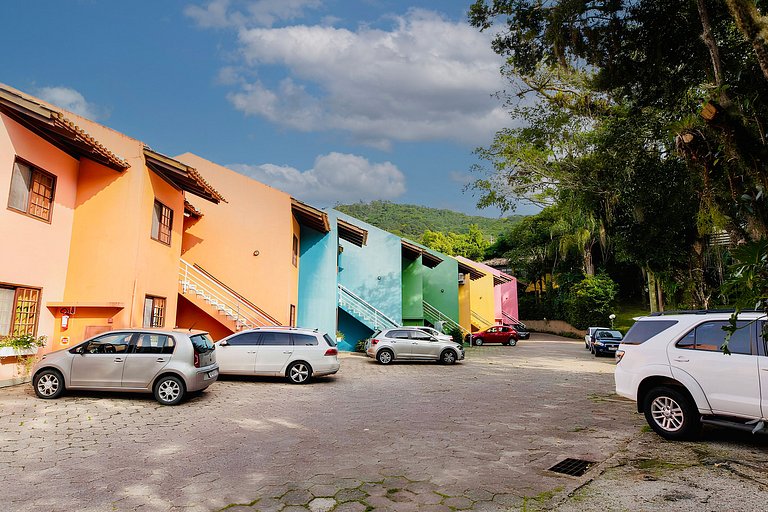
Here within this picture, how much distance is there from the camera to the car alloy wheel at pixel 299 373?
12.6 metres

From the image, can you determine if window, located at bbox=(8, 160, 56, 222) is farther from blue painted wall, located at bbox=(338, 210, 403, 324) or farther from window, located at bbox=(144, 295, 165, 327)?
blue painted wall, located at bbox=(338, 210, 403, 324)

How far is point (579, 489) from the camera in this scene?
4.72 m

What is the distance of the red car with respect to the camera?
33812 millimetres

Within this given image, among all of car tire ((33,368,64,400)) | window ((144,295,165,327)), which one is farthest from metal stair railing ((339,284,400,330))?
car tire ((33,368,64,400))

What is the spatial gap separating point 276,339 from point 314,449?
6.77 metres

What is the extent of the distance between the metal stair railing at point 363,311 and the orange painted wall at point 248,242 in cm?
488

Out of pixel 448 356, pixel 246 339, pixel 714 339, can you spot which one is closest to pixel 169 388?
pixel 246 339

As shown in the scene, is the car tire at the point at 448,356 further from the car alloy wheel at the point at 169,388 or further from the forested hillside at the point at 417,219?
the forested hillside at the point at 417,219

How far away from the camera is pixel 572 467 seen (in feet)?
18.3

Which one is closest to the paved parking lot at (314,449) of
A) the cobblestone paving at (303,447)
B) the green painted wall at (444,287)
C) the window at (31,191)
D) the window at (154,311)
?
the cobblestone paving at (303,447)

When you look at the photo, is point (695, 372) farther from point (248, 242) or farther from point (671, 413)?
point (248, 242)

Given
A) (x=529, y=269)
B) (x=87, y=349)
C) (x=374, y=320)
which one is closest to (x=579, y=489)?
(x=87, y=349)

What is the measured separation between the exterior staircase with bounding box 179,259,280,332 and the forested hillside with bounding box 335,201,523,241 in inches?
2145

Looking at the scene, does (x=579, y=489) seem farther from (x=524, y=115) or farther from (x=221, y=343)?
(x=524, y=115)
